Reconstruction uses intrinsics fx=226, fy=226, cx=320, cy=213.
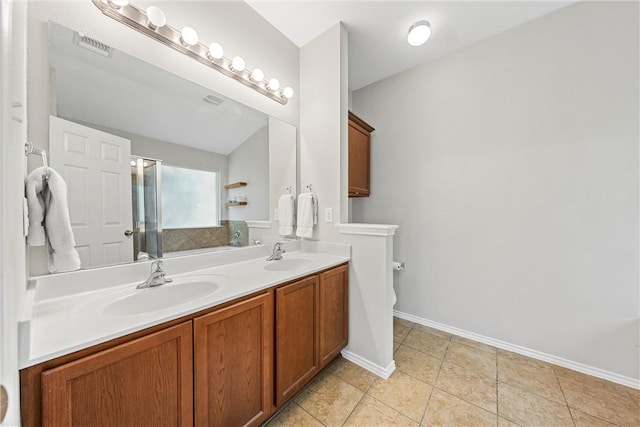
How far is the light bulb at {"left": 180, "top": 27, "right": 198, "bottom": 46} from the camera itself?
1283 millimetres

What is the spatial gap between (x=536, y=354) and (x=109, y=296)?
9.19ft

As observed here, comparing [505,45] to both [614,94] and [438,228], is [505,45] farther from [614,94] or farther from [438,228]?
[438,228]

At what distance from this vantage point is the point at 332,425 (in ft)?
3.98

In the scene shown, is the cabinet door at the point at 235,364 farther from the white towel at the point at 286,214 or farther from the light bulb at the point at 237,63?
the light bulb at the point at 237,63

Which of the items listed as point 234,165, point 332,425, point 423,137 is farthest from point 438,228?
point 234,165

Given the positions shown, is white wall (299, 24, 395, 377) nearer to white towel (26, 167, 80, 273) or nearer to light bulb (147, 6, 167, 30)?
light bulb (147, 6, 167, 30)

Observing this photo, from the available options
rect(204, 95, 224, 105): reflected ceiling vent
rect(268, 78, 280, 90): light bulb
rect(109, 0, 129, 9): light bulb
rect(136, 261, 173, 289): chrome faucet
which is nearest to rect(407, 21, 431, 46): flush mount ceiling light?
rect(268, 78, 280, 90): light bulb

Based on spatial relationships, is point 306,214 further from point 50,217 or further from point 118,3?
point 118,3

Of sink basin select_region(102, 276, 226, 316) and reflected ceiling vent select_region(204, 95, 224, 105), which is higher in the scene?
reflected ceiling vent select_region(204, 95, 224, 105)

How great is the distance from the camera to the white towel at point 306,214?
6.24 feet

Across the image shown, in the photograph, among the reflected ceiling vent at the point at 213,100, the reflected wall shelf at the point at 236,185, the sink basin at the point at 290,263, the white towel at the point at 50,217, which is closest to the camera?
the white towel at the point at 50,217

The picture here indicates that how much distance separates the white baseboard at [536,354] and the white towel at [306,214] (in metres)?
1.47

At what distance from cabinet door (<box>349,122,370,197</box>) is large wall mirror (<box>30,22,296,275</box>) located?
899 millimetres

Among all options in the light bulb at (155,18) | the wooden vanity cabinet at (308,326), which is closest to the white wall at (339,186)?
the wooden vanity cabinet at (308,326)
